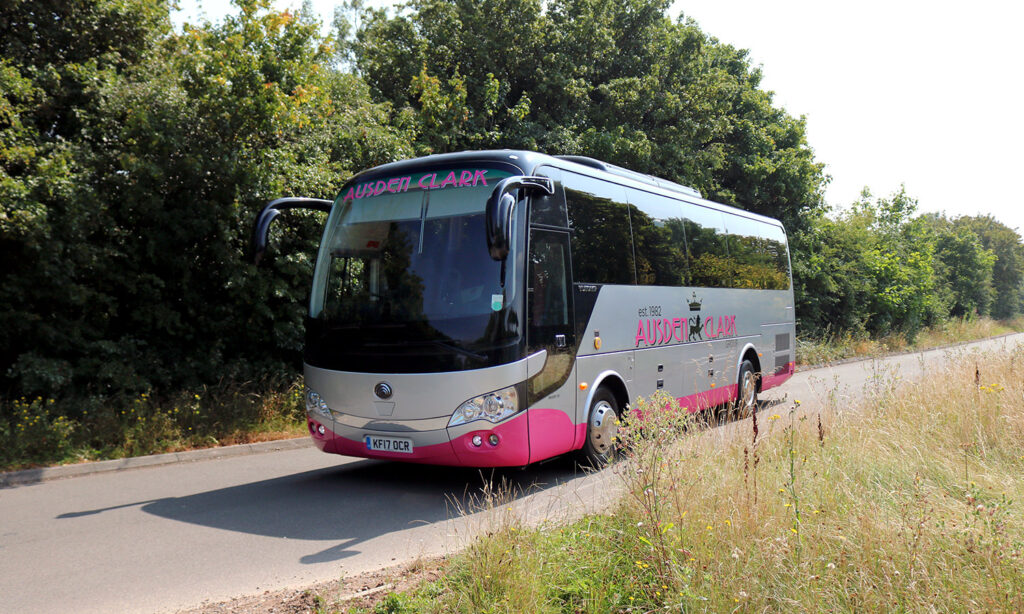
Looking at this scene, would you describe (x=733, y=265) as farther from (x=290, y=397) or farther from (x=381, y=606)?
(x=381, y=606)

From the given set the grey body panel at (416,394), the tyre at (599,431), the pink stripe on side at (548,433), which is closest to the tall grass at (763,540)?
the pink stripe on side at (548,433)

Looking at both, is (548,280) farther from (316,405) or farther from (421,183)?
(316,405)

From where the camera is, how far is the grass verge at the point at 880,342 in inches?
886

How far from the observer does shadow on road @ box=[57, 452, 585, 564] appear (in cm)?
596

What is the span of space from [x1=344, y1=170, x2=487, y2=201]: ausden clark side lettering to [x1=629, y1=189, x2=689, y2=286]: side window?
266 cm

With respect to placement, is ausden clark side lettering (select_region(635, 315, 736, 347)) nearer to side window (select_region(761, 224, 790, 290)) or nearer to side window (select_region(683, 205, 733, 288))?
side window (select_region(683, 205, 733, 288))

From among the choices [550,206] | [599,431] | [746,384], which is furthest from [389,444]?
[746,384]

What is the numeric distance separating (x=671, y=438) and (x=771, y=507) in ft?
2.50

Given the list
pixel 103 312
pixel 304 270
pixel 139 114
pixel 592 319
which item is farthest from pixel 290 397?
pixel 592 319

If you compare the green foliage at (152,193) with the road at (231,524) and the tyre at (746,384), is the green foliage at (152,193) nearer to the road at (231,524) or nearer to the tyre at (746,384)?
the road at (231,524)

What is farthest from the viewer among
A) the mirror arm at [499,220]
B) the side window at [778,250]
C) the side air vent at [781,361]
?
the side window at [778,250]

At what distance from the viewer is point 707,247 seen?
10711 mm

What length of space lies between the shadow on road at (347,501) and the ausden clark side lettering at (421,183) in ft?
9.46

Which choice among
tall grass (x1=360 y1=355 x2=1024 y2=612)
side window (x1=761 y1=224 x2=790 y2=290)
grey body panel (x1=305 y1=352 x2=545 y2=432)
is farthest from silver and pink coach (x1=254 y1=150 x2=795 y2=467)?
side window (x1=761 y1=224 x2=790 y2=290)
